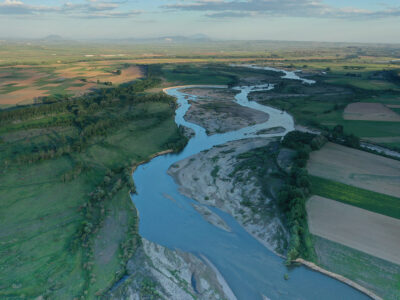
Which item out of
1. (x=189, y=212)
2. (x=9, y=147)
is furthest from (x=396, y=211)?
(x=9, y=147)

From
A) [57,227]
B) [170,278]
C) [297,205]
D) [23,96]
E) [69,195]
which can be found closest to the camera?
[170,278]

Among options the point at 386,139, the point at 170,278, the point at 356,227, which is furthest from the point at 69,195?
the point at 386,139

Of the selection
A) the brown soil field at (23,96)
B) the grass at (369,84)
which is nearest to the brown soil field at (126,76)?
the brown soil field at (23,96)

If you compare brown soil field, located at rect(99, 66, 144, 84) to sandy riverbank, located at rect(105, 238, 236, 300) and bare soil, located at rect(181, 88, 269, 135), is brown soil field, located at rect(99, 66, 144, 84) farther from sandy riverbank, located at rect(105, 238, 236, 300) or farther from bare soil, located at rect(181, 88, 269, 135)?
sandy riverbank, located at rect(105, 238, 236, 300)

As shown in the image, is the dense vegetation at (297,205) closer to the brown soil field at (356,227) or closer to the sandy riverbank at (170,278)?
the brown soil field at (356,227)

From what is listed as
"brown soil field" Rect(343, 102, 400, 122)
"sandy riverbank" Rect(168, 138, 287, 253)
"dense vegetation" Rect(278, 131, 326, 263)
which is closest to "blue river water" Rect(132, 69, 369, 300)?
"sandy riverbank" Rect(168, 138, 287, 253)

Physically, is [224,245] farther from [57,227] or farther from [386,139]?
[386,139]
